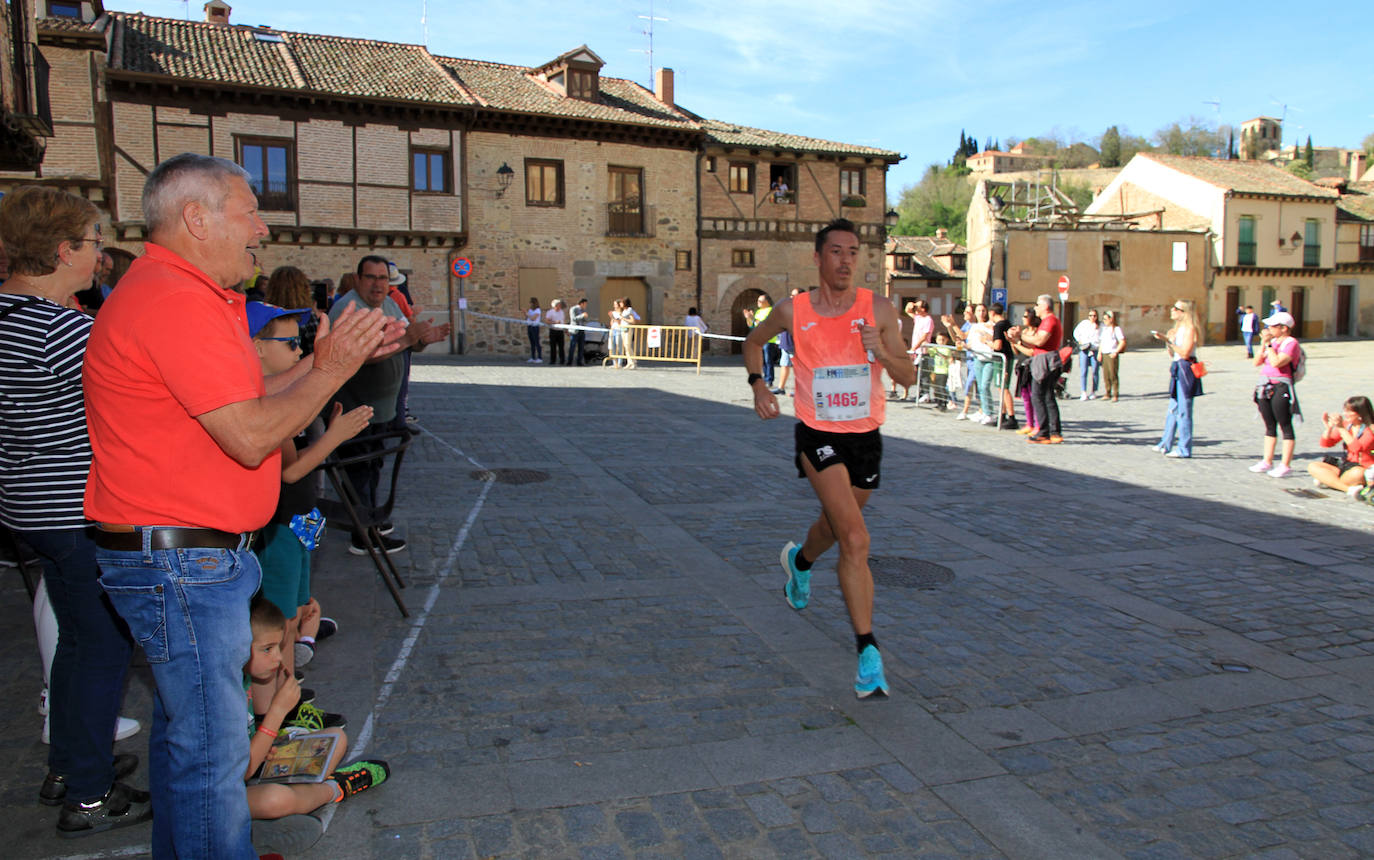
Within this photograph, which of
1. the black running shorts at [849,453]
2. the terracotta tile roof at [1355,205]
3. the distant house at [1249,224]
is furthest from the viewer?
the terracotta tile roof at [1355,205]

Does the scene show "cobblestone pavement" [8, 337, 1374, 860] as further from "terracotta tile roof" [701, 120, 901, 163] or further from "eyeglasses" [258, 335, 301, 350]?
"terracotta tile roof" [701, 120, 901, 163]

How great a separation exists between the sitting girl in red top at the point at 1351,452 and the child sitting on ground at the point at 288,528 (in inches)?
346

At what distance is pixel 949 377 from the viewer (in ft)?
51.0

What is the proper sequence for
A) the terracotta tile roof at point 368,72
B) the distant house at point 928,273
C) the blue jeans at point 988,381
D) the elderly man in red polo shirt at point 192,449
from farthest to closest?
the distant house at point 928,273
the terracotta tile roof at point 368,72
the blue jeans at point 988,381
the elderly man in red polo shirt at point 192,449

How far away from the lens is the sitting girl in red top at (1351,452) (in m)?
8.88

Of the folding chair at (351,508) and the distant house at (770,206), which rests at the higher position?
the distant house at (770,206)

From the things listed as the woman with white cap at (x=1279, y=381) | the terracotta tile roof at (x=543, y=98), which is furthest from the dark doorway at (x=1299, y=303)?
the woman with white cap at (x=1279, y=381)

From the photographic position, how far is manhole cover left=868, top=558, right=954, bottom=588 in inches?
233

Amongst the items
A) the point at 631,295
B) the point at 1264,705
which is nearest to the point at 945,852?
the point at 1264,705

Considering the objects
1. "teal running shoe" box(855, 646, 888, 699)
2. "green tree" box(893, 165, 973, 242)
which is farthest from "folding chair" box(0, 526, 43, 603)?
"green tree" box(893, 165, 973, 242)

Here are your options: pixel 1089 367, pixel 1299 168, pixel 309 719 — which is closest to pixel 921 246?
pixel 1299 168

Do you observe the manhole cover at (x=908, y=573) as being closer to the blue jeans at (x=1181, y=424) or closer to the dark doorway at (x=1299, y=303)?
the blue jeans at (x=1181, y=424)

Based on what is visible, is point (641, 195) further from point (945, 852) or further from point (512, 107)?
point (945, 852)

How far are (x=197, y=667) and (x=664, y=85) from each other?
36824 millimetres
